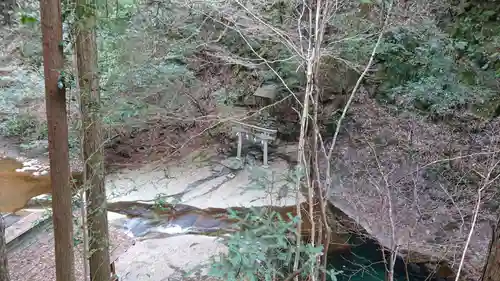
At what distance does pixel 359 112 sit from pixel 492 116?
262 centimetres

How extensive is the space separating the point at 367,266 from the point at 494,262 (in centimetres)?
411

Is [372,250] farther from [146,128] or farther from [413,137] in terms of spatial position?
[146,128]

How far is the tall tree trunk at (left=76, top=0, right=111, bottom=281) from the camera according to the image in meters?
3.08

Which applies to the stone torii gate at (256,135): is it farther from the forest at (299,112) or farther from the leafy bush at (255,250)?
the leafy bush at (255,250)

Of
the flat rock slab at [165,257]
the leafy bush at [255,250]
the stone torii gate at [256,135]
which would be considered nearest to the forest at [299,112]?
the leafy bush at [255,250]

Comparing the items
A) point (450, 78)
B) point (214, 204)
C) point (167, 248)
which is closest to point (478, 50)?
point (450, 78)

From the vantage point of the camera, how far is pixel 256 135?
913 centimetres

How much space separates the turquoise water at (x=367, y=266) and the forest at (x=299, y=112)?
0.10ft

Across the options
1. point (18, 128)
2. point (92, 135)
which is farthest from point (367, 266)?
point (18, 128)

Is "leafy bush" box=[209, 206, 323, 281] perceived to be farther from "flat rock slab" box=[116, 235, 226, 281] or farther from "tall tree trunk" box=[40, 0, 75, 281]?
"flat rock slab" box=[116, 235, 226, 281]

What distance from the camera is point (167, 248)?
20.5ft

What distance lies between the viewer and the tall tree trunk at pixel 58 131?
262 centimetres

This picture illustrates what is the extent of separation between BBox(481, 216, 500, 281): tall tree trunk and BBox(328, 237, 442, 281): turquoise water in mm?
3874

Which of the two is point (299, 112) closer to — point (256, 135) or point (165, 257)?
point (165, 257)
